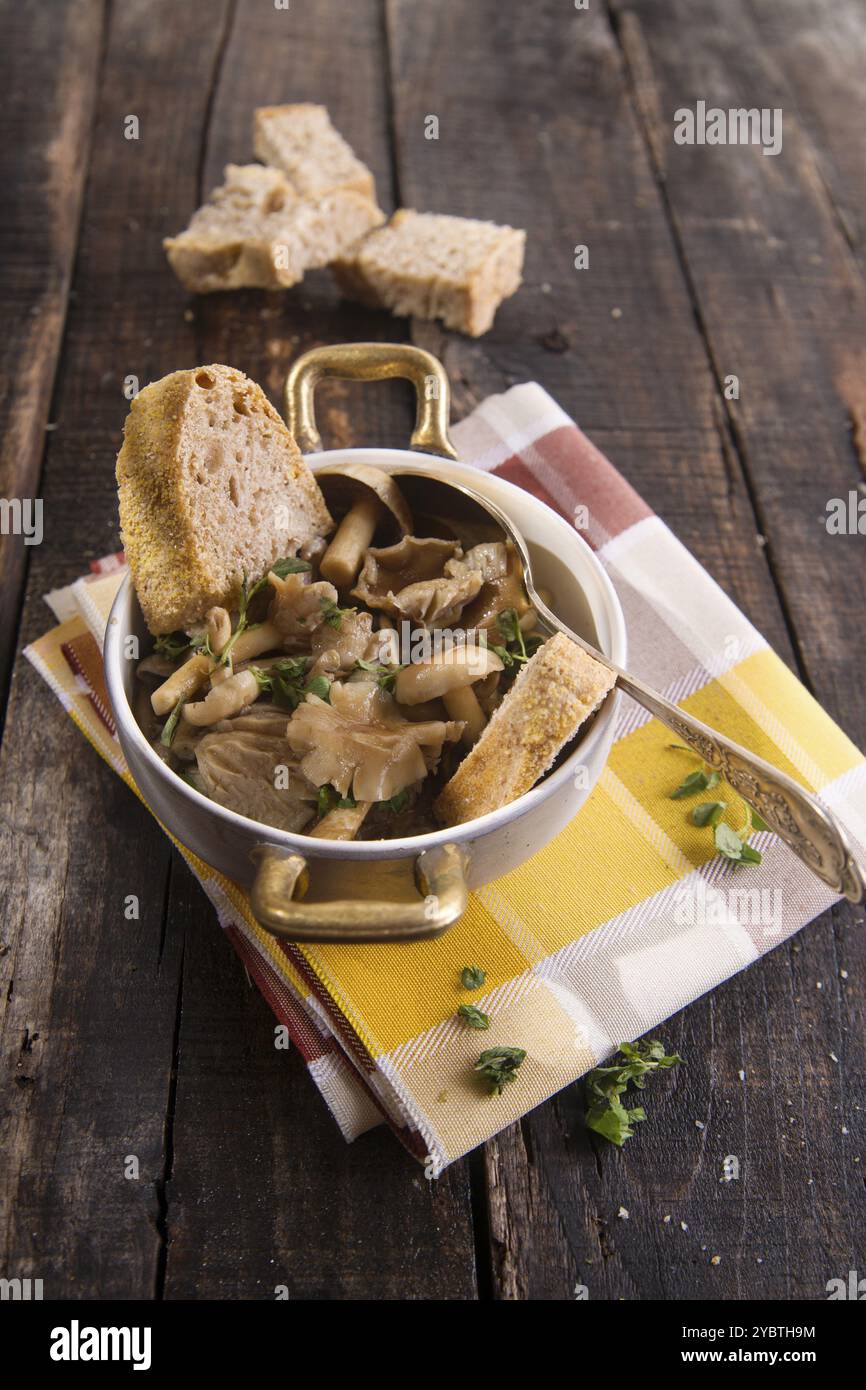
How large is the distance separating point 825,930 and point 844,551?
0.85 meters

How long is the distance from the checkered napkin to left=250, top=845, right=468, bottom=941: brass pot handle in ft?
0.92

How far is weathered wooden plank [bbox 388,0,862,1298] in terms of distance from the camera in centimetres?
152

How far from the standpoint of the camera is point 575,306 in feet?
8.91

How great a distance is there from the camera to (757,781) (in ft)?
4.65

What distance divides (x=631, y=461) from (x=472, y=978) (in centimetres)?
123

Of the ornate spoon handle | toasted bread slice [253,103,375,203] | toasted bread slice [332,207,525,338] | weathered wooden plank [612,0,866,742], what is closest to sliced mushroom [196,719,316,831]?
the ornate spoon handle

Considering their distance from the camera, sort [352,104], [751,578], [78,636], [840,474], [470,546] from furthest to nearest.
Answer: [352,104] → [840,474] → [751,578] → [78,636] → [470,546]

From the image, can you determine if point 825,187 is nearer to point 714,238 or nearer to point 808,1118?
point 714,238

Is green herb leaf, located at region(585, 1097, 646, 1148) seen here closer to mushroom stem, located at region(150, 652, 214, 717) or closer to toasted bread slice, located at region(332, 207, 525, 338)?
mushroom stem, located at region(150, 652, 214, 717)

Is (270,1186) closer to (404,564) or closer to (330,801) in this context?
(330,801)

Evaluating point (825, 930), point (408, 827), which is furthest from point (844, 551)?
point (408, 827)

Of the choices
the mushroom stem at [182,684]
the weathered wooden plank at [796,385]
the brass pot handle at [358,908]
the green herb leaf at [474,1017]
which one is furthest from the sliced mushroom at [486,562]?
the weathered wooden plank at [796,385]

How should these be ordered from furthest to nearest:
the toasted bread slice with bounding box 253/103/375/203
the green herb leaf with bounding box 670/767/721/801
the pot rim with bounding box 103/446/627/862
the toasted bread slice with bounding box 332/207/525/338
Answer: the toasted bread slice with bounding box 253/103/375/203 < the toasted bread slice with bounding box 332/207/525/338 < the green herb leaf with bounding box 670/767/721/801 < the pot rim with bounding box 103/446/627/862
